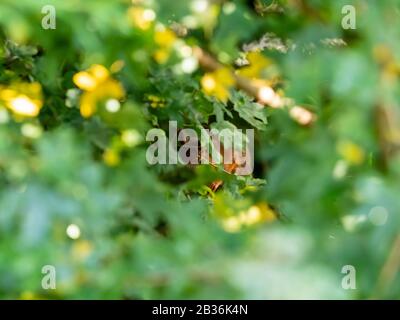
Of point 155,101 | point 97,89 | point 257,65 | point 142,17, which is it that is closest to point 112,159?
point 97,89

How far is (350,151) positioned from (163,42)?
1.33 feet

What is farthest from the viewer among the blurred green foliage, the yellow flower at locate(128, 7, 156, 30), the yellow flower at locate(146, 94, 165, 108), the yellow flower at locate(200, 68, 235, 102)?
the yellow flower at locate(146, 94, 165, 108)

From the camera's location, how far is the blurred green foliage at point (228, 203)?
123 cm

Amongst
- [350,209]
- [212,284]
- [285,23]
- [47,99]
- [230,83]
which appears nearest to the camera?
[212,284]

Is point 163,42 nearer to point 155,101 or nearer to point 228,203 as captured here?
point 228,203

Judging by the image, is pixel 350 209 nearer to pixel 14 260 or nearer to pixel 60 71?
pixel 14 260

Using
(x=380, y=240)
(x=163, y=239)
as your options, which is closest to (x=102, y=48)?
(x=163, y=239)

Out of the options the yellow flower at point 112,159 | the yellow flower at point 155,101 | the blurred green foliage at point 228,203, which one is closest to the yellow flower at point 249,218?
the blurred green foliage at point 228,203

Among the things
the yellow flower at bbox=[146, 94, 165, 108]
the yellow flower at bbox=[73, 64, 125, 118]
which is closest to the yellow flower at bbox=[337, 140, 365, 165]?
the yellow flower at bbox=[73, 64, 125, 118]

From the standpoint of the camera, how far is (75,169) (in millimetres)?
1276

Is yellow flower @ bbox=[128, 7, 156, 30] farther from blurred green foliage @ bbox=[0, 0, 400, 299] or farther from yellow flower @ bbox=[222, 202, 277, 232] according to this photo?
yellow flower @ bbox=[222, 202, 277, 232]

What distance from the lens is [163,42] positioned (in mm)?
1454

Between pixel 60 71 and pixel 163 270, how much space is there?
0.94 m

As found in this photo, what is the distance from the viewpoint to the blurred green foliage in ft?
4.03
